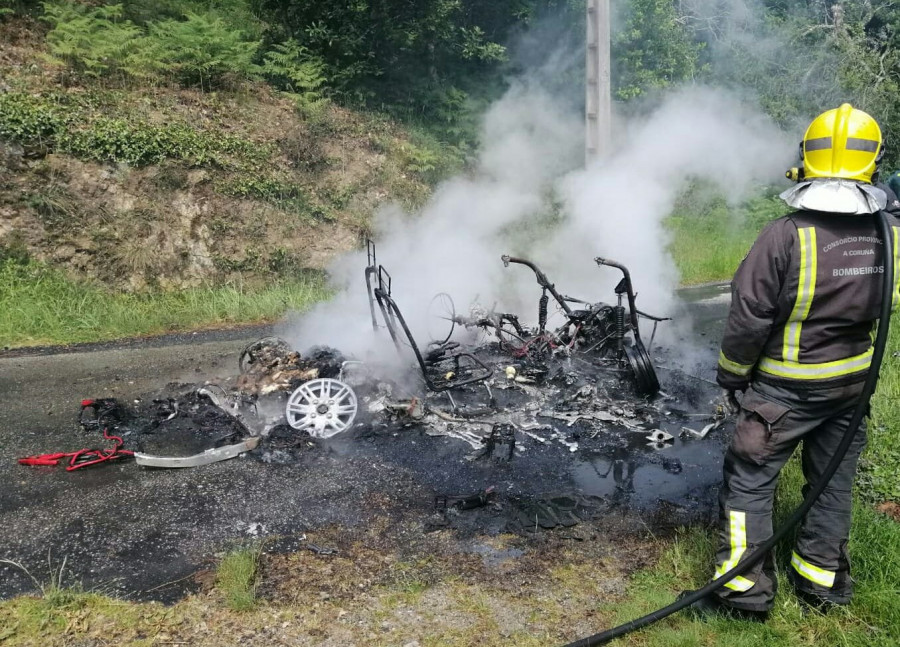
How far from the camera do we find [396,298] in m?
8.15

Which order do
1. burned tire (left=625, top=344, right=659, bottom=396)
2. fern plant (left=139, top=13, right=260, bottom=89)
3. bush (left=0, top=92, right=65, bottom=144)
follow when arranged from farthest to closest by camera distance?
fern plant (left=139, top=13, right=260, bottom=89) → bush (left=0, top=92, right=65, bottom=144) → burned tire (left=625, top=344, right=659, bottom=396)

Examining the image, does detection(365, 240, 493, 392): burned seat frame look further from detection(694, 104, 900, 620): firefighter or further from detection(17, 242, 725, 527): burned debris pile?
detection(694, 104, 900, 620): firefighter

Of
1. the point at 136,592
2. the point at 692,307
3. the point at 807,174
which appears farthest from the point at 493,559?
the point at 692,307

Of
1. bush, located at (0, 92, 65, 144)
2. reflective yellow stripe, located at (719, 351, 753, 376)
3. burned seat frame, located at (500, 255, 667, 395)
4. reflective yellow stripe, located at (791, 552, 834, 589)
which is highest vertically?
bush, located at (0, 92, 65, 144)

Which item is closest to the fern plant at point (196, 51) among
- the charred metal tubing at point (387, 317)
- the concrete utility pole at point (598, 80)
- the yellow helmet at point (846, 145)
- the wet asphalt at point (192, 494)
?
the concrete utility pole at point (598, 80)

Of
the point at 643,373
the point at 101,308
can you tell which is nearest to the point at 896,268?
the point at 643,373

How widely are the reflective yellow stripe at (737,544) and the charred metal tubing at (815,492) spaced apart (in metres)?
0.05

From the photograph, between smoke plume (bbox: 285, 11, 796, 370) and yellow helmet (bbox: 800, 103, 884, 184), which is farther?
smoke plume (bbox: 285, 11, 796, 370)

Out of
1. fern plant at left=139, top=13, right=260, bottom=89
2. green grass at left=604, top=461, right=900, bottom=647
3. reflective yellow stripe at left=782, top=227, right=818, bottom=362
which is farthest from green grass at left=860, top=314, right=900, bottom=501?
fern plant at left=139, top=13, right=260, bottom=89

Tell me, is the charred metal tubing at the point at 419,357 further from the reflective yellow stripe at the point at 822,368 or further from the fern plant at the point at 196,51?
the fern plant at the point at 196,51

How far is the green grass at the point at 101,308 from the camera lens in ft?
28.6

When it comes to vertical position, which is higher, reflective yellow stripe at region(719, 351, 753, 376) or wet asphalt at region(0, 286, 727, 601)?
reflective yellow stripe at region(719, 351, 753, 376)

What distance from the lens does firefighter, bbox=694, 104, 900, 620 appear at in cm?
281

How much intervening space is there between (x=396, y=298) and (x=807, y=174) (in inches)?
226
